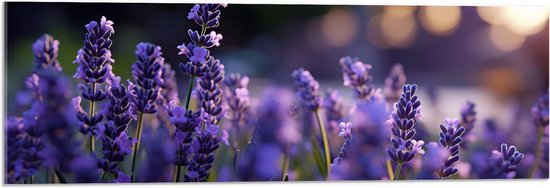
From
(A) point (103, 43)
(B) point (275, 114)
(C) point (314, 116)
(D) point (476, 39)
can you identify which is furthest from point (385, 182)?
(D) point (476, 39)


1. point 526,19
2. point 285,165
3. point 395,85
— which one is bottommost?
point 285,165

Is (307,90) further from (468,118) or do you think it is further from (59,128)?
(59,128)

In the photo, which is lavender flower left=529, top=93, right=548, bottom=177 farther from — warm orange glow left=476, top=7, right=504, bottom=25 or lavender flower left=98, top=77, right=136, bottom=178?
warm orange glow left=476, top=7, right=504, bottom=25

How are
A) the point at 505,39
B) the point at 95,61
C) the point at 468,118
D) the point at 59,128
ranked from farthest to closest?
the point at 505,39 < the point at 468,118 < the point at 95,61 < the point at 59,128

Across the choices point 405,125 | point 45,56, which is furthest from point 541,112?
point 45,56

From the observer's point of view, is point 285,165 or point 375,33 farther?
point 375,33

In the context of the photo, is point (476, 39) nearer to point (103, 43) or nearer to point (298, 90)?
point (298, 90)
